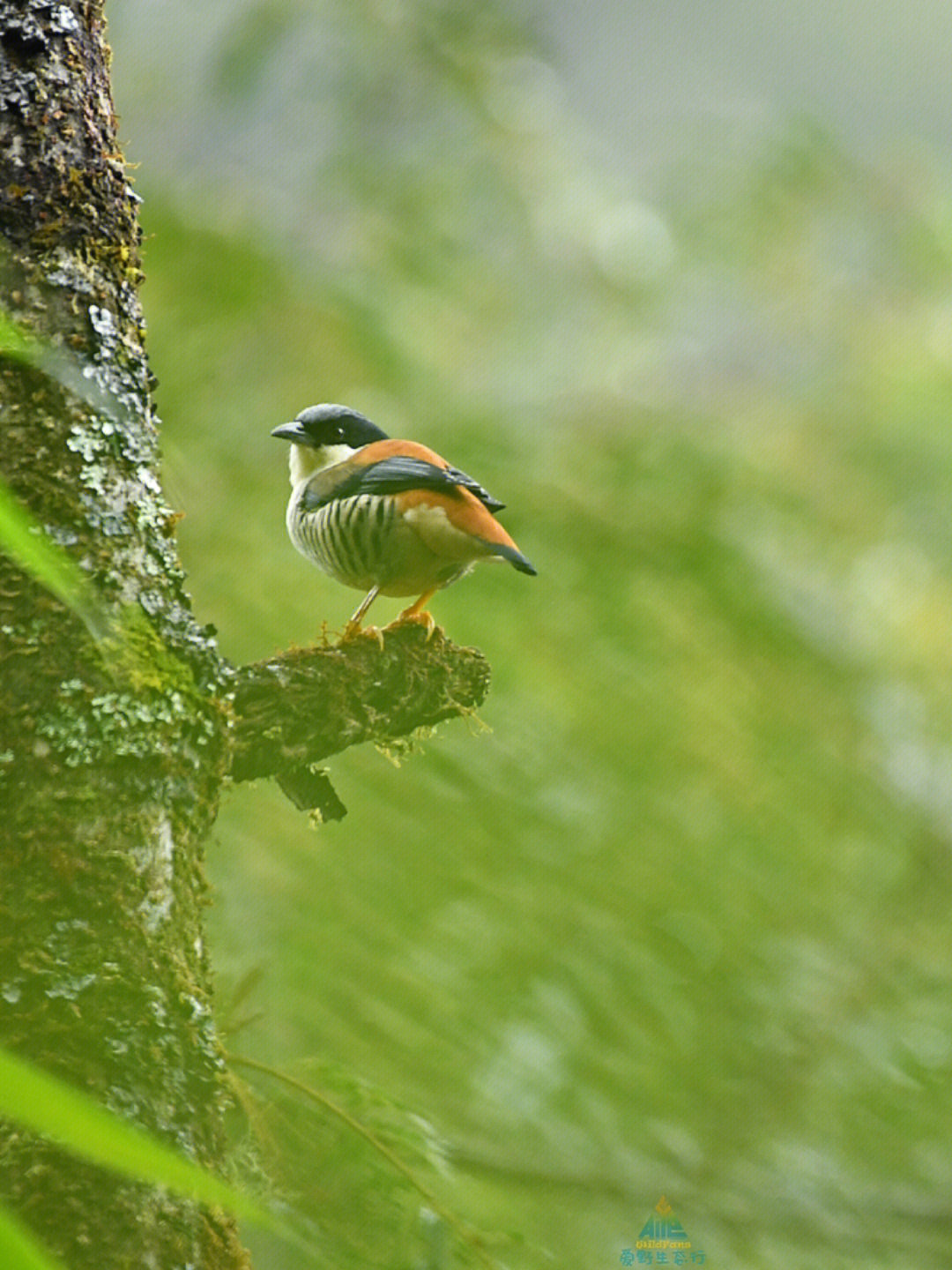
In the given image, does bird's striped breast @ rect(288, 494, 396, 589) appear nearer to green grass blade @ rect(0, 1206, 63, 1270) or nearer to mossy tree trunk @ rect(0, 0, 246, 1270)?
mossy tree trunk @ rect(0, 0, 246, 1270)

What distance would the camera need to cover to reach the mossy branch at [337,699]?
130 cm

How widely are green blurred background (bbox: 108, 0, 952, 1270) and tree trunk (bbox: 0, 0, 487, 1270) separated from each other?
455 mm

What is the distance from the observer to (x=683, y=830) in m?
2.84

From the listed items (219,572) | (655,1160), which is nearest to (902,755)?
(655,1160)

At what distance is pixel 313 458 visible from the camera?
1.91 metres

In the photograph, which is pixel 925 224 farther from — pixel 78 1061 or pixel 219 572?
pixel 78 1061

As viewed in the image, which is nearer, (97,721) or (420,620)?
(97,721)

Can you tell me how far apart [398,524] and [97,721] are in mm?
606

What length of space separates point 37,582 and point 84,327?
0.27 meters

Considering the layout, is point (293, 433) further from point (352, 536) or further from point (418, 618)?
point (418, 618)

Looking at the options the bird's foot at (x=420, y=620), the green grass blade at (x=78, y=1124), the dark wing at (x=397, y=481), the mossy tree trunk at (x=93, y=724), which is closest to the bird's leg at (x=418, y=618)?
the bird's foot at (x=420, y=620)

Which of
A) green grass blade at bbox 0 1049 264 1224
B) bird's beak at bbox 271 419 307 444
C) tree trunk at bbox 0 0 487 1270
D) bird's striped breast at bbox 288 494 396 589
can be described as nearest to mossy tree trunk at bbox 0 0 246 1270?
tree trunk at bbox 0 0 487 1270

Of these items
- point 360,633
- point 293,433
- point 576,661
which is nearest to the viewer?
point 360,633

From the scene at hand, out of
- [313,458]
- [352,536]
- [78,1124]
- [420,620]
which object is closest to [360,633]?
[420,620]
